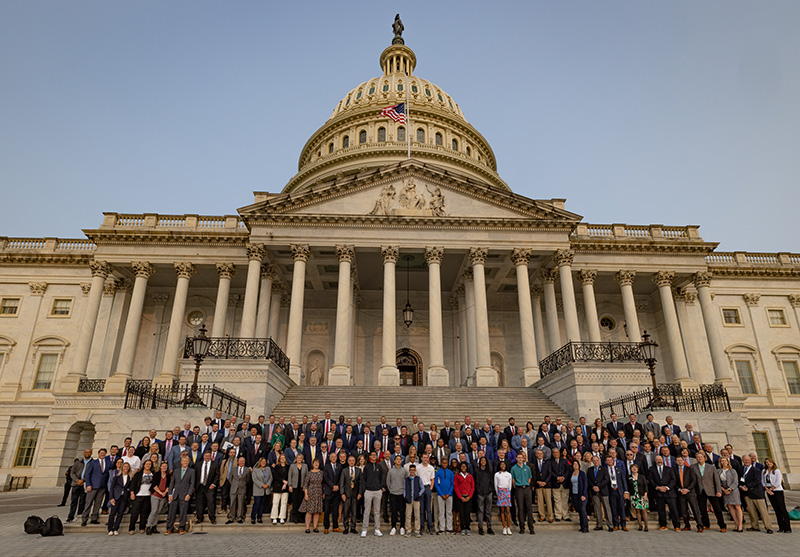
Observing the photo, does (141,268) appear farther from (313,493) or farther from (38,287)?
(313,493)

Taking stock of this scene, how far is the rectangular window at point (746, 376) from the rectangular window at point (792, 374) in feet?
8.06

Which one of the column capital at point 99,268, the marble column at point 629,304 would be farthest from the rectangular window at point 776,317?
the column capital at point 99,268

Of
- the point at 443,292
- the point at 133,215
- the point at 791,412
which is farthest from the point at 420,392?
the point at 791,412

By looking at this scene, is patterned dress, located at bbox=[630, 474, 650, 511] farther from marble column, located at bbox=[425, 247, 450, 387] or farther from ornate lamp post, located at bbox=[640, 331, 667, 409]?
marble column, located at bbox=[425, 247, 450, 387]

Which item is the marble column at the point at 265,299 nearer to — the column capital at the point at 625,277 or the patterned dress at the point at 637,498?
the patterned dress at the point at 637,498

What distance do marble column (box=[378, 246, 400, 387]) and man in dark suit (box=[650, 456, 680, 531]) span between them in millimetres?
15867

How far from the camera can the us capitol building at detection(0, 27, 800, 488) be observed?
2662cm

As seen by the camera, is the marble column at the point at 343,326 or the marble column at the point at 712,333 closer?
the marble column at the point at 343,326

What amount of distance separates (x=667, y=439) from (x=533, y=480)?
180 inches

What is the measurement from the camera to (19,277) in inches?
1359

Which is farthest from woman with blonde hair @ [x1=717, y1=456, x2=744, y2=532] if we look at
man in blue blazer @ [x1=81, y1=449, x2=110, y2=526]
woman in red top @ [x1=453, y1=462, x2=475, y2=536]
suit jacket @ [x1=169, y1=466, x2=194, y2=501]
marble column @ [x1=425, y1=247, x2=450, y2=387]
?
marble column @ [x1=425, y1=247, x2=450, y2=387]

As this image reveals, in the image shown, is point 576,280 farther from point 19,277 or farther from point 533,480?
point 19,277

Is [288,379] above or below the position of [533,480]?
above

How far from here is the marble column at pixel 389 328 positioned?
84.9ft
